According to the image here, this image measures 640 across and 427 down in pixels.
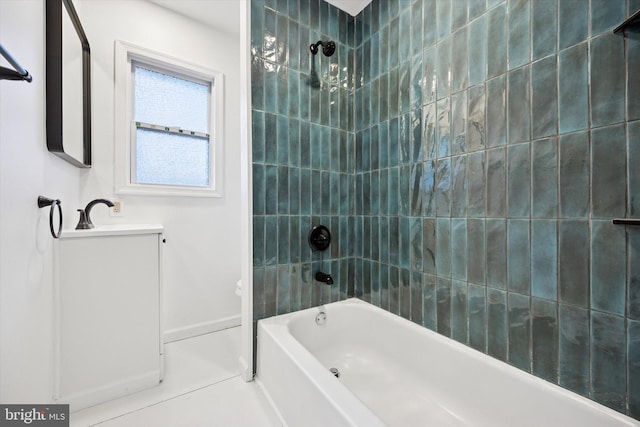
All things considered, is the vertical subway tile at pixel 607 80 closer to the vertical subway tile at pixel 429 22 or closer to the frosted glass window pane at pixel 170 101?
the vertical subway tile at pixel 429 22

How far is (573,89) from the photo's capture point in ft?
3.05

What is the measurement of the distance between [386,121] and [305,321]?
4.64ft

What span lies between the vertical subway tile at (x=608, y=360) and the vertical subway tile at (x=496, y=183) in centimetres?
47

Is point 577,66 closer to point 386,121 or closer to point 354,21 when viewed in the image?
point 386,121

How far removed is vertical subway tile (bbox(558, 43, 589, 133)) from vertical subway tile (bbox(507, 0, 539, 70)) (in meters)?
0.13

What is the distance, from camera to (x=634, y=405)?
830mm

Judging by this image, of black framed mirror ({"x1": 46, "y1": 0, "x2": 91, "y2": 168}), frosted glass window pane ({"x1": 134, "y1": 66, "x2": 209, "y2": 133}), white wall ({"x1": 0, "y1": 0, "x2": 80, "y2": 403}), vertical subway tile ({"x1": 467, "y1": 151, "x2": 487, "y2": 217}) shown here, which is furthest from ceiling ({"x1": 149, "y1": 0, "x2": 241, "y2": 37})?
vertical subway tile ({"x1": 467, "y1": 151, "x2": 487, "y2": 217})

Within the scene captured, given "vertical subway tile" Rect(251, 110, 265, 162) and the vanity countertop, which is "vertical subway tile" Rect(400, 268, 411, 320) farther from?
the vanity countertop

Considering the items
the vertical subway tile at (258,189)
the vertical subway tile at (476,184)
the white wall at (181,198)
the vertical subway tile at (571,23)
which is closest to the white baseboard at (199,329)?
the white wall at (181,198)

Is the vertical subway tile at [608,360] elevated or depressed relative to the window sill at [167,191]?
depressed

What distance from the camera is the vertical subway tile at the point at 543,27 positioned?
3.18 feet

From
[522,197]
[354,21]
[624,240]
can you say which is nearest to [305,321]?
[522,197]

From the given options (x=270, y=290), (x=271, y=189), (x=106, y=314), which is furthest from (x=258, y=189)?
(x=106, y=314)

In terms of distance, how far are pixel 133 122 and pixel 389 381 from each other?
2.62 m
